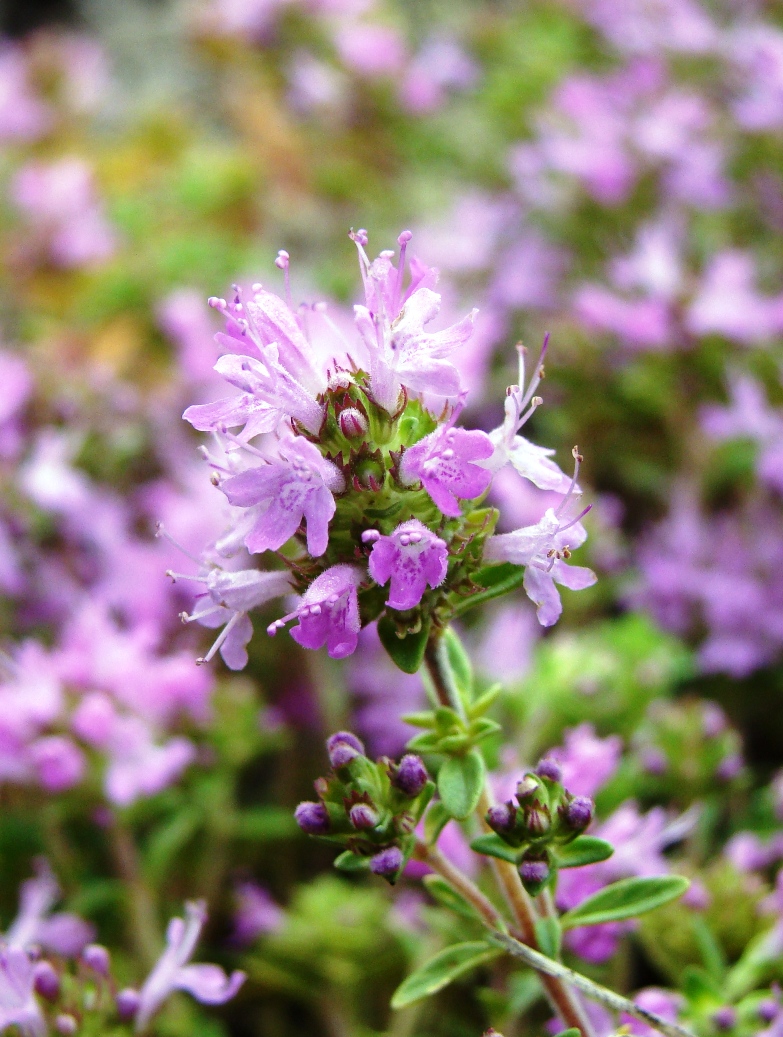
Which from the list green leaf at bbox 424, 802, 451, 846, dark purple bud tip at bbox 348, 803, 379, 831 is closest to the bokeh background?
green leaf at bbox 424, 802, 451, 846

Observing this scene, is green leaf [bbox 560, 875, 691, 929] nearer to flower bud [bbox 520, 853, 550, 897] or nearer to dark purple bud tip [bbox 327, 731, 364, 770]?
flower bud [bbox 520, 853, 550, 897]

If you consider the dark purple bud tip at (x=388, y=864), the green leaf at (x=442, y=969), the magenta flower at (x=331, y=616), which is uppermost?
the magenta flower at (x=331, y=616)

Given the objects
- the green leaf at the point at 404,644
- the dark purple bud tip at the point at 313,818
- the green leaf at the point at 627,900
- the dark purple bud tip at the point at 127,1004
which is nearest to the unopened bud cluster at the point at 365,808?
the dark purple bud tip at the point at 313,818

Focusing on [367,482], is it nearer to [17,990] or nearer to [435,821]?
[435,821]

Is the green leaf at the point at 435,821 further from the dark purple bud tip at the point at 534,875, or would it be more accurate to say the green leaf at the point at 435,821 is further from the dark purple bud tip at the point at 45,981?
the dark purple bud tip at the point at 45,981

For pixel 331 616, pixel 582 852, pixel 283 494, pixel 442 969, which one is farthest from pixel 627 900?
pixel 283 494

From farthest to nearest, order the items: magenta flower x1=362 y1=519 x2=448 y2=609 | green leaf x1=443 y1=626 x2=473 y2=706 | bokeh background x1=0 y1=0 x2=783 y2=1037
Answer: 1. bokeh background x1=0 y1=0 x2=783 y2=1037
2. green leaf x1=443 y1=626 x2=473 y2=706
3. magenta flower x1=362 y1=519 x2=448 y2=609
